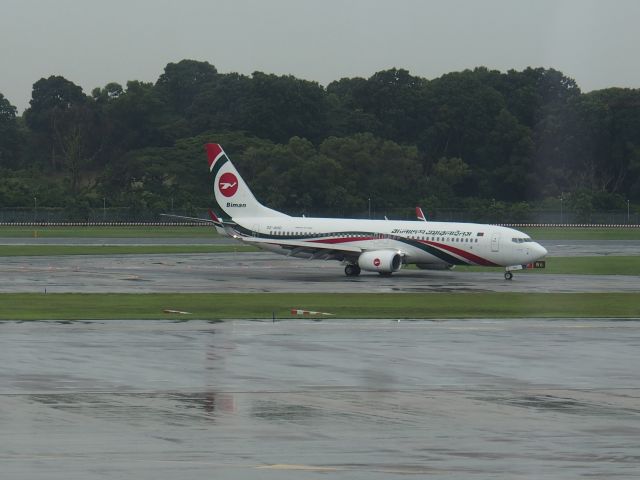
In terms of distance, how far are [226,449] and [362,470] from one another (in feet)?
9.43

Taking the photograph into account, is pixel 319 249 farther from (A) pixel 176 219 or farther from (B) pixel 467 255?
(A) pixel 176 219

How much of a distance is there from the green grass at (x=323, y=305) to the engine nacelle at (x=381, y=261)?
14614mm

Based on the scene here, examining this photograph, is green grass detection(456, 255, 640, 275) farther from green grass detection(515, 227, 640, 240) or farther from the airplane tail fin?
green grass detection(515, 227, 640, 240)

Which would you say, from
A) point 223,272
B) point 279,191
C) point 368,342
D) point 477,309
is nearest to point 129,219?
point 279,191

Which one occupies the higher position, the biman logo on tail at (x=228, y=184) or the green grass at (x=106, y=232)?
the biman logo on tail at (x=228, y=184)

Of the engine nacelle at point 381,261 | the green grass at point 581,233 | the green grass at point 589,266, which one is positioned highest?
the green grass at point 581,233

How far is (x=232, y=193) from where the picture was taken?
8694cm

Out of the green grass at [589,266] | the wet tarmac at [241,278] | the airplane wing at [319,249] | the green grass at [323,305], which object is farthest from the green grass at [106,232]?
the green grass at [323,305]

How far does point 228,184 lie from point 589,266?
91.4 feet

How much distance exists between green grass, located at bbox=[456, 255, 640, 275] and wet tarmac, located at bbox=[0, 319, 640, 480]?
42.9 meters

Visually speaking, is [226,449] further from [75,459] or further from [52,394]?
[52,394]

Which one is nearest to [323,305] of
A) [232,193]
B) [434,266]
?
[434,266]

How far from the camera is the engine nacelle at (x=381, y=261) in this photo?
253 ft

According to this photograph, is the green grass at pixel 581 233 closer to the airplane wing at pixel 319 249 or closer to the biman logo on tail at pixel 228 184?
the biman logo on tail at pixel 228 184
